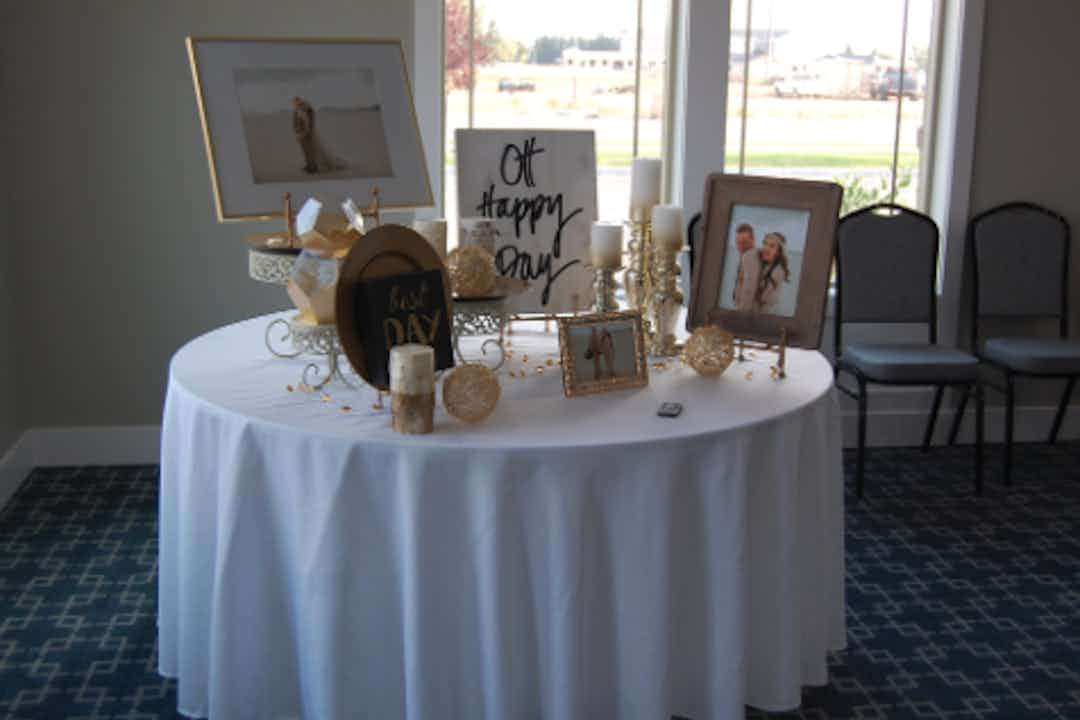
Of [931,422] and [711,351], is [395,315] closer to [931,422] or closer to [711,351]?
[711,351]

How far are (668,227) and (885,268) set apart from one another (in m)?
2.07

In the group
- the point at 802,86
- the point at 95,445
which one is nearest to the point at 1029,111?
the point at 802,86

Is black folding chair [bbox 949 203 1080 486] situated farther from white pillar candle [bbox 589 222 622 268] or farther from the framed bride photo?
the framed bride photo

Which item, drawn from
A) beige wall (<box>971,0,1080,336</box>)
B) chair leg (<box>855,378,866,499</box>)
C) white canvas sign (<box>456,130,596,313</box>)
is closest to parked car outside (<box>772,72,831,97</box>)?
beige wall (<box>971,0,1080,336</box>)

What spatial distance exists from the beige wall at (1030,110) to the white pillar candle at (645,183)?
8.06 ft

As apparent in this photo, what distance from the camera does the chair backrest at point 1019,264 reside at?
461 centimetres

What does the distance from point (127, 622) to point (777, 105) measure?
121 inches

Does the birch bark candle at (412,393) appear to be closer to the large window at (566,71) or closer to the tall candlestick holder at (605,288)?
the tall candlestick holder at (605,288)

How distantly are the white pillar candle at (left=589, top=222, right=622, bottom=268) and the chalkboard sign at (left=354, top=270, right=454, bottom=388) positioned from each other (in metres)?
0.45

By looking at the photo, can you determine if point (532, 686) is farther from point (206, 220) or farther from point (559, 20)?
point (559, 20)

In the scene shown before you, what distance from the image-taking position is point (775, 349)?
2689 millimetres

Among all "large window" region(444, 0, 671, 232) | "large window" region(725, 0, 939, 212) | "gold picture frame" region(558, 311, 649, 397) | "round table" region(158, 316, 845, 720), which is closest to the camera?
"round table" region(158, 316, 845, 720)

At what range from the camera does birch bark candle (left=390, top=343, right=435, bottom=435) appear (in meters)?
2.12

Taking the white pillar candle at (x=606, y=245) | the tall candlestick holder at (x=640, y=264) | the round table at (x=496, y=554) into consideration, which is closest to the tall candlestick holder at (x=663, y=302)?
the tall candlestick holder at (x=640, y=264)
